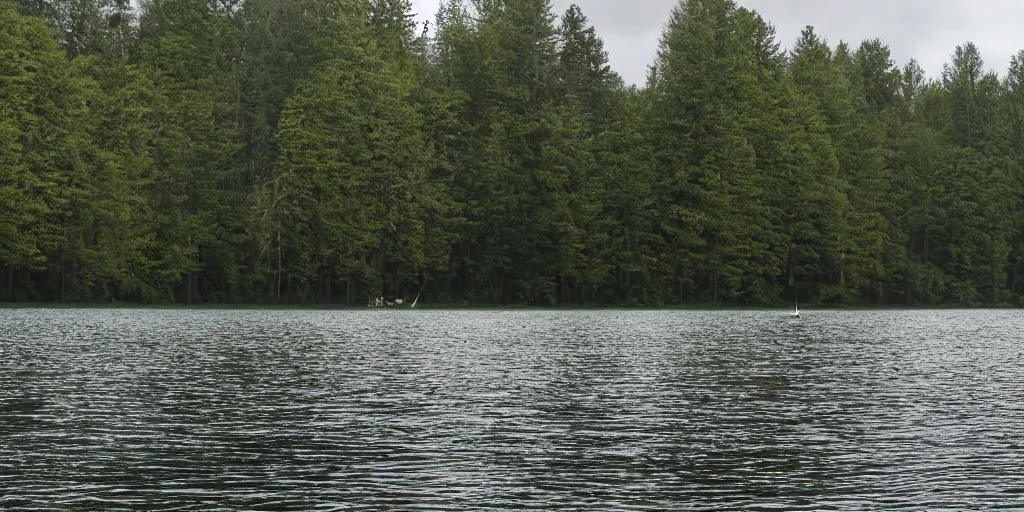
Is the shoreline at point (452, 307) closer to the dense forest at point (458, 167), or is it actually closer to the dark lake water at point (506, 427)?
the dense forest at point (458, 167)

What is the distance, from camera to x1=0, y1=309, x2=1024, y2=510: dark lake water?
1711 cm

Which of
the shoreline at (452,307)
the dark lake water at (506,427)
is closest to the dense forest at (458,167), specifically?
→ the shoreline at (452,307)

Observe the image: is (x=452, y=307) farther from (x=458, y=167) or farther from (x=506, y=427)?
(x=506, y=427)

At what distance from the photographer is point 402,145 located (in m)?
109

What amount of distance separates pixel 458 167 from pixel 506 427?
9008 cm

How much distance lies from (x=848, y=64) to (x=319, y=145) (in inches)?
2392

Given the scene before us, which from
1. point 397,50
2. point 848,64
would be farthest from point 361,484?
point 848,64

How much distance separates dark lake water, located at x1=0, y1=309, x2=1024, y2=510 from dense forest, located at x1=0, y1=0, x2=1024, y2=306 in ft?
182

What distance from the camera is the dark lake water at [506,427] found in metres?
17.1

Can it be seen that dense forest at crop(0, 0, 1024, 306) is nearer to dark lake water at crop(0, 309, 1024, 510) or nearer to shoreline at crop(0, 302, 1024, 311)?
shoreline at crop(0, 302, 1024, 311)

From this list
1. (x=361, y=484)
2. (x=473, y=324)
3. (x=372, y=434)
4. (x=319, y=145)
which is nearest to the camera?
(x=361, y=484)

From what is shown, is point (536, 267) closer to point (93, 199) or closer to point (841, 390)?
point (93, 199)

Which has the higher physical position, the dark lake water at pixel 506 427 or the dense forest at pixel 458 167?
the dense forest at pixel 458 167

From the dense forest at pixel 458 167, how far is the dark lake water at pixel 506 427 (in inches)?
2181
